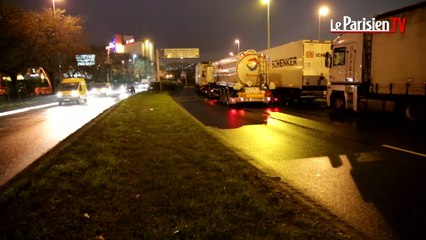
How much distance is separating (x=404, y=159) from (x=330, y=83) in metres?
11.0

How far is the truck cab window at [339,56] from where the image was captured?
1758 cm

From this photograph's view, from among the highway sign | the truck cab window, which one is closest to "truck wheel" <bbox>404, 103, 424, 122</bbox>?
the truck cab window

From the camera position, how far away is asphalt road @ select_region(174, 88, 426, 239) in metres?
5.02

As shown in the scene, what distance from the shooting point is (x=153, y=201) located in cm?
525

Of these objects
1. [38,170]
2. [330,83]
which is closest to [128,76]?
[330,83]

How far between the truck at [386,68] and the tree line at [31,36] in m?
25.9

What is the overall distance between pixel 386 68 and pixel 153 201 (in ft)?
41.0

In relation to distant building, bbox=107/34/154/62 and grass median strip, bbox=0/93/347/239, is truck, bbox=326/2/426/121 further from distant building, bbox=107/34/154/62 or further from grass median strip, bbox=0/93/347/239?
distant building, bbox=107/34/154/62

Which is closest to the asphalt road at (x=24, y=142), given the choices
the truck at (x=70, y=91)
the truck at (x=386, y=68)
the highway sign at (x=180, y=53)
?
the truck at (x=386, y=68)

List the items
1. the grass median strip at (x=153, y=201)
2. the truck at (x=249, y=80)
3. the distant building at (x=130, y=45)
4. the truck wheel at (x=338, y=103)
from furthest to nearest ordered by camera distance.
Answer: the distant building at (x=130, y=45)
the truck at (x=249, y=80)
the truck wheel at (x=338, y=103)
the grass median strip at (x=153, y=201)

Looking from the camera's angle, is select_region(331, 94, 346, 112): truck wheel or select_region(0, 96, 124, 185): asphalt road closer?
select_region(0, 96, 124, 185): asphalt road

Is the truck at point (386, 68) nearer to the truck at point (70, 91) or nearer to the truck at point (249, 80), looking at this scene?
the truck at point (249, 80)

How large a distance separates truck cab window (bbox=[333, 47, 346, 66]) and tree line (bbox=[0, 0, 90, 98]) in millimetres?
25333

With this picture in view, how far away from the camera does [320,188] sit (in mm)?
6336
